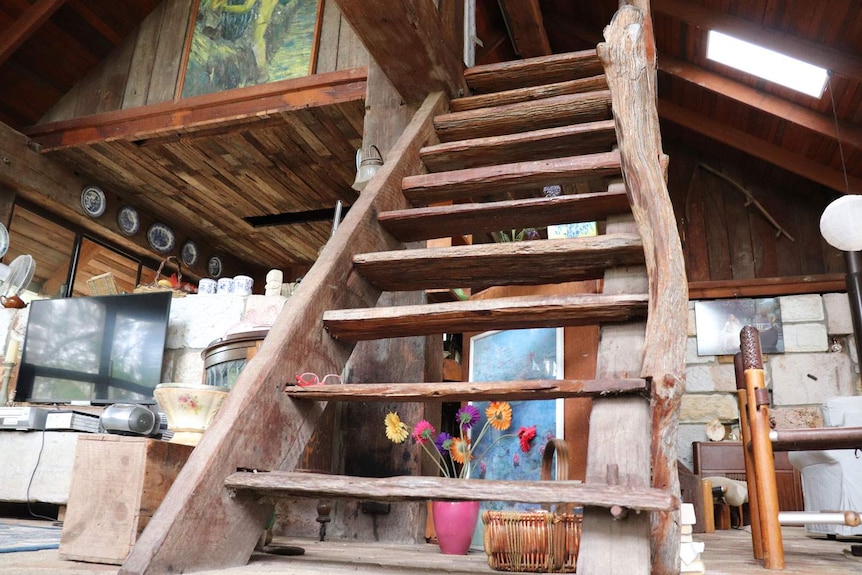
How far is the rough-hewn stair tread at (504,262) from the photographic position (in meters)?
1.73

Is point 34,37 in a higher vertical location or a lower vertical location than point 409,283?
higher

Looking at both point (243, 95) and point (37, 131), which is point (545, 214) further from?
point (37, 131)

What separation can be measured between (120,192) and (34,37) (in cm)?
152

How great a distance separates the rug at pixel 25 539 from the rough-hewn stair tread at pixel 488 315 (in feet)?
2.99

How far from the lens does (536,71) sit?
9.92 feet

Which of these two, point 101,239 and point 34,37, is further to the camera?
point 101,239

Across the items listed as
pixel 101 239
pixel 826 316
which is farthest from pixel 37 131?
pixel 826 316

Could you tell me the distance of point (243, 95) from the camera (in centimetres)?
544

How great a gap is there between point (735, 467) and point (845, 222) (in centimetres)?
229

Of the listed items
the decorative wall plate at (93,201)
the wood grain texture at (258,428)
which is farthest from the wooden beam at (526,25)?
the decorative wall plate at (93,201)

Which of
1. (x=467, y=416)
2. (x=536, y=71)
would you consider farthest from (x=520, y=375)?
(x=536, y=71)

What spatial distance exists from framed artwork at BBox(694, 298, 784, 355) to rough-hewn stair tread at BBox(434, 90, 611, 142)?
515 cm

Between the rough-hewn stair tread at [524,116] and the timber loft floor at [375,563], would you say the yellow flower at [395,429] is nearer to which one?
the timber loft floor at [375,563]

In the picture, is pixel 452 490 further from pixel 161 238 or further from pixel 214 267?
pixel 214 267
